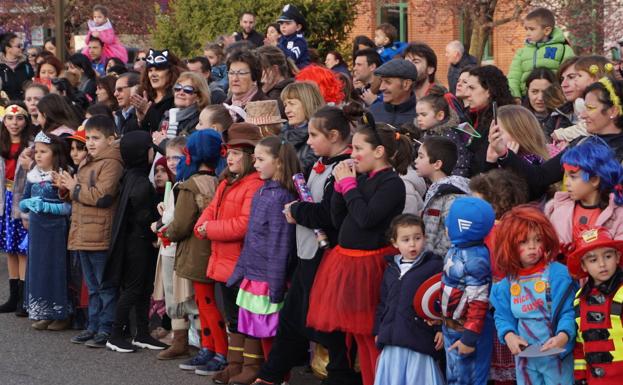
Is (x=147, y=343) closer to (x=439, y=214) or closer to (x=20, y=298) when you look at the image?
(x=20, y=298)

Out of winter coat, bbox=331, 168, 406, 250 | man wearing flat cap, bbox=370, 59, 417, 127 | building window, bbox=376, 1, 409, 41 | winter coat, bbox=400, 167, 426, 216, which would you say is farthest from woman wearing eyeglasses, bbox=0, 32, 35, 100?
building window, bbox=376, 1, 409, 41

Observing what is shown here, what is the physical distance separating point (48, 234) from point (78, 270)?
1.38 feet

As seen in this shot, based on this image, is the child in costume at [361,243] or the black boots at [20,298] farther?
the black boots at [20,298]

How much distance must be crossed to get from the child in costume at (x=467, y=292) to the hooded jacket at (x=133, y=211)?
358cm

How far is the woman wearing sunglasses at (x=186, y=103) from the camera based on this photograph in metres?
10.6

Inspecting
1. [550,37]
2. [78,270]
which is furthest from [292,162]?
[550,37]

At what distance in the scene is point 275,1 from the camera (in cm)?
2095

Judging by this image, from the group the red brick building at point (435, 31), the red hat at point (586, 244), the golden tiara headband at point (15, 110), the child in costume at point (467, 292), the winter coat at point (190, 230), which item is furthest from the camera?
the red brick building at point (435, 31)

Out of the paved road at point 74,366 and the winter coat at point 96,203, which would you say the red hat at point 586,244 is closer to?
the paved road at point 74,366

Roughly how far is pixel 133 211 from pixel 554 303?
4378 millimetres

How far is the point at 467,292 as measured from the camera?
6.65 metres

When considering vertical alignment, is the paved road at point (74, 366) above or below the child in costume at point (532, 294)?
below

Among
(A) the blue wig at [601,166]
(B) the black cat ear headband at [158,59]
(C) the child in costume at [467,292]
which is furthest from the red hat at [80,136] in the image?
(A) the blue wig at [601,166]

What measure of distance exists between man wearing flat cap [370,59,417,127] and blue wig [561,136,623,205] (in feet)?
9.59
